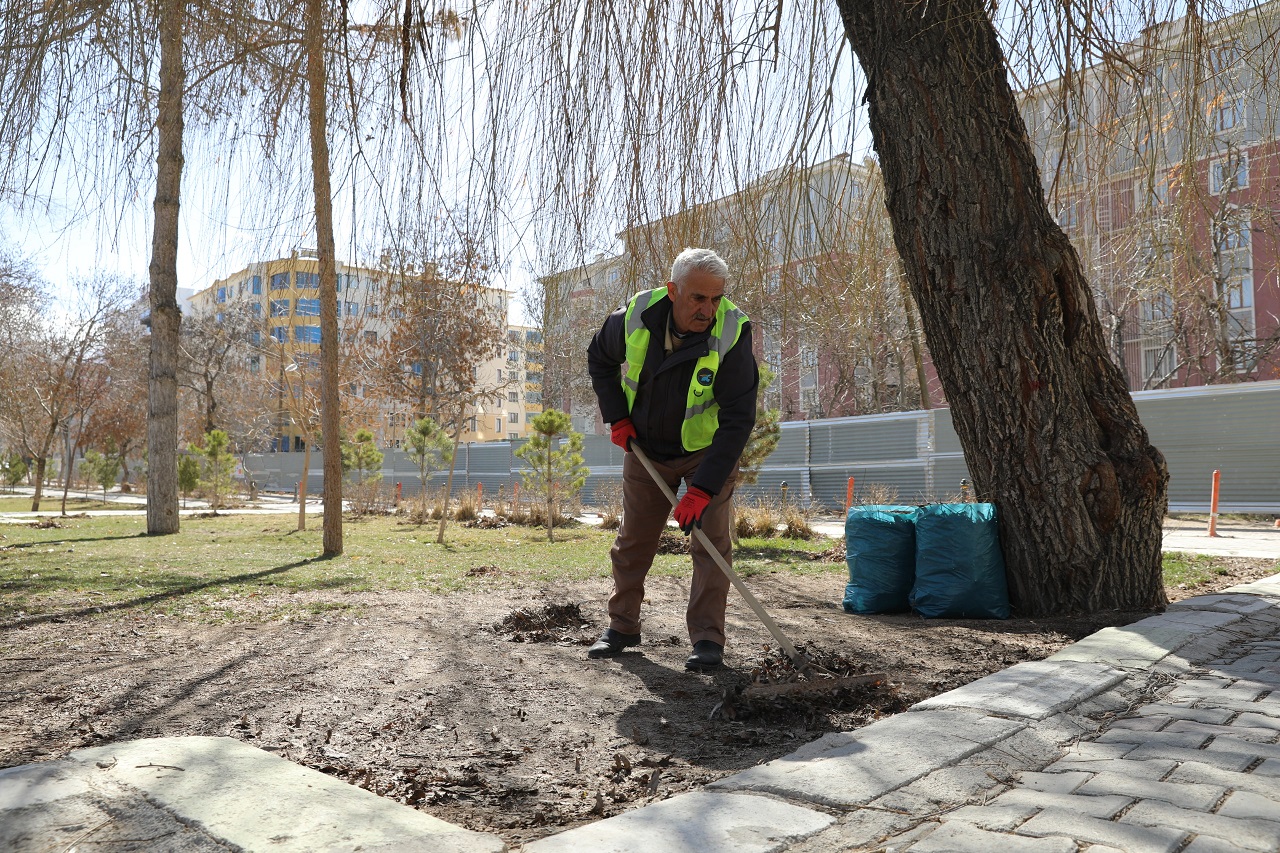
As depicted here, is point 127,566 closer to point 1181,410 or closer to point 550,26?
point 550,26

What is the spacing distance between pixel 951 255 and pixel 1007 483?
1298 millimetres

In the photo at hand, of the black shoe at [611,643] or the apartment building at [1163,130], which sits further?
the black shoe at [611,643]

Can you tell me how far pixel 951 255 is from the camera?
4.98 meters

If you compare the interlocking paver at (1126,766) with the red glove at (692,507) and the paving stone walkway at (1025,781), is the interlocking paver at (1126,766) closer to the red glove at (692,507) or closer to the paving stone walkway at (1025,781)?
the paving stone walkway at (1025,781)

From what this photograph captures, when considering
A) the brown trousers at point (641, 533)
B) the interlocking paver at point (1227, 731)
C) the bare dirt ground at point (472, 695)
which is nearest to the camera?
the bare dirt ground at point (472, 695)

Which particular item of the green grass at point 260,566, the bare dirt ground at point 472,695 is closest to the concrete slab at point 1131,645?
the bare dirt ground at point 472,695

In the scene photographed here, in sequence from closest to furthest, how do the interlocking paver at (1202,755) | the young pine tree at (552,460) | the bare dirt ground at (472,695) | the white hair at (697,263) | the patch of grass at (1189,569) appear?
1. the interlocking paver at (1202,755)
2. the bare dirt ground at (472,695)
3. the white hair at (697,263)
4. the patch of grass at (1189,569)
5. the young pine tree at (552,460)

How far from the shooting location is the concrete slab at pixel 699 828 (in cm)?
186

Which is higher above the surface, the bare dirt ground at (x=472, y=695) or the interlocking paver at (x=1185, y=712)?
the interlocking paver at (x=1185, y=712)

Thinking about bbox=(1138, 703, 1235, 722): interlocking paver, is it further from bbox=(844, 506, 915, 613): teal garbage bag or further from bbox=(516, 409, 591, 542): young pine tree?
bbox=(516, 409, 591, 542): young pine tree

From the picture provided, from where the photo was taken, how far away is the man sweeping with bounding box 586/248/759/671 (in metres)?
3.84

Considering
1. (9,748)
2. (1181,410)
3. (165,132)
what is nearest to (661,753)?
(9,748)

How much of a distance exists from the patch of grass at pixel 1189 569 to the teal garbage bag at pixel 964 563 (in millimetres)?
2282

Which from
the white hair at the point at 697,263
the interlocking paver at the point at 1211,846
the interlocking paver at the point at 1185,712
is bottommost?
the interlocking paver at the point at 1185,712
